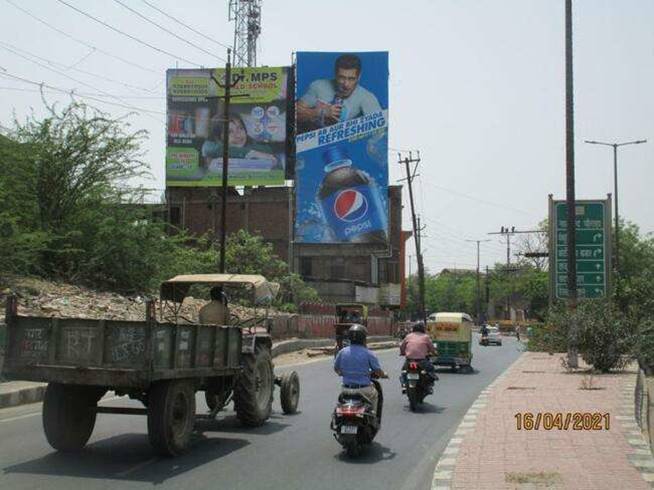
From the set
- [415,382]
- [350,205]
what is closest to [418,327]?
[415,382]

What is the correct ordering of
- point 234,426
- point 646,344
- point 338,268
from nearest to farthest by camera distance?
point 234,426 < point 646,344 < point 338,268

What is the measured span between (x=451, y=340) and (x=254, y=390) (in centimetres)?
1436

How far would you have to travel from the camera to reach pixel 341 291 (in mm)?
62688

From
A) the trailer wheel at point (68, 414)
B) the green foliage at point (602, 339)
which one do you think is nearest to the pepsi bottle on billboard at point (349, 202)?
the green foliage at point (602, 339)

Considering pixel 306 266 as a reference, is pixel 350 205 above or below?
above

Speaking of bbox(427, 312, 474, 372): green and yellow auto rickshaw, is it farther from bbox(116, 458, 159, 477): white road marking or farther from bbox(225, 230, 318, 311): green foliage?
bbox(225, 230, 318, 311): green foliage

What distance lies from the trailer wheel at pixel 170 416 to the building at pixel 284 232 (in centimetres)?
5168

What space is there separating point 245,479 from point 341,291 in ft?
180

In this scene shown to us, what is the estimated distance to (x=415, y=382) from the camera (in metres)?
14.4

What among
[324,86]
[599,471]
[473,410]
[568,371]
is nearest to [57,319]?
[599,471]
